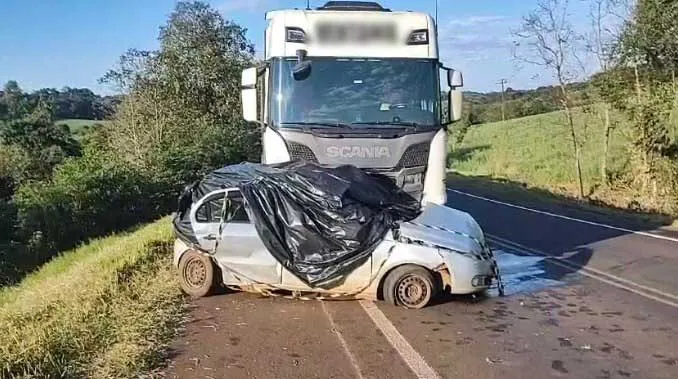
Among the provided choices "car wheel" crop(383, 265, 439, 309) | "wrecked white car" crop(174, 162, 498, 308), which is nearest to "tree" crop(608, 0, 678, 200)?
"wrecked white car" crop(174, 162, 498, 308)

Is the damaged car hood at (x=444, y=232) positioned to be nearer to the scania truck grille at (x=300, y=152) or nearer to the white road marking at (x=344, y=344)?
the white road marking at (x=344, y=344)

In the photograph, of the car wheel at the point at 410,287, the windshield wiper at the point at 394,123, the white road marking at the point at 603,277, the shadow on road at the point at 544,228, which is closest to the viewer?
the car wheel at the point at 410,287

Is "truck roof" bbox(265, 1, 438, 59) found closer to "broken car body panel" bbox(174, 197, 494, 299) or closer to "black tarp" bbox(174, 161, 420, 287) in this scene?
"black tarp" bbox(174, 161, 420, 287)

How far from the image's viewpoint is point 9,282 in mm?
18281

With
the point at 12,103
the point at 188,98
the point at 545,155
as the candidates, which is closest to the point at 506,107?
the point at 545,155

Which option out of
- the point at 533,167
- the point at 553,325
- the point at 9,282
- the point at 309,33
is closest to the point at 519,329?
the point at 553,325

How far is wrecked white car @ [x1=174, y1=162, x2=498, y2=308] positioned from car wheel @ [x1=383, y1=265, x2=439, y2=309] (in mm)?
11

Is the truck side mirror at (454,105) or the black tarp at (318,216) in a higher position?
the truck side mirror at (454,105)

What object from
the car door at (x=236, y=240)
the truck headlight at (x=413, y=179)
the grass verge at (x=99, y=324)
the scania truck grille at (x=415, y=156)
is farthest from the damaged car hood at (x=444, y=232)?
the grass verge at (x=99, y=324)

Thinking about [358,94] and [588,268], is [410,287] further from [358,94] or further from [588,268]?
[588,268]

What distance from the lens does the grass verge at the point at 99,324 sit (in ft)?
20.0

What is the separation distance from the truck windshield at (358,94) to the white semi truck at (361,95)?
0.04ft

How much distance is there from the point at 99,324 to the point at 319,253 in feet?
8.40

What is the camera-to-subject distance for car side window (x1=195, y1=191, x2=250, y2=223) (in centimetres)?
944
